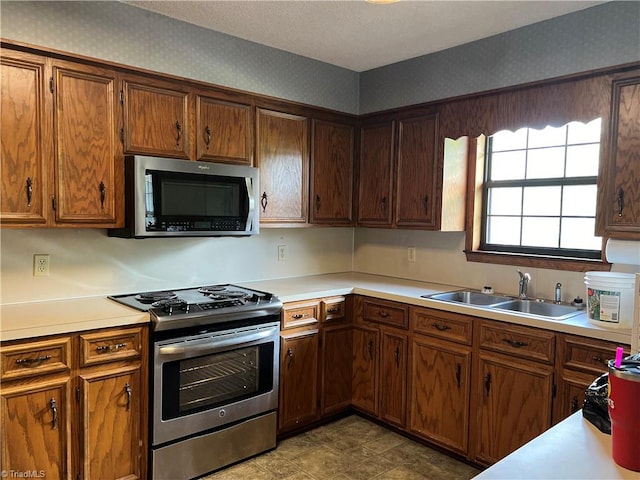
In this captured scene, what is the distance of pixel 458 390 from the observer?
8.98ft

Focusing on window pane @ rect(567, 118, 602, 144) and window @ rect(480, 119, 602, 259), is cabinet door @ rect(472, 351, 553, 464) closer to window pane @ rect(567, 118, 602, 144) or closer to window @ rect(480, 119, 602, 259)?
window @ rect(480, 119, 602, 259)

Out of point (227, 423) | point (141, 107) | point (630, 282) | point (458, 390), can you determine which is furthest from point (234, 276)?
point (630, 282)

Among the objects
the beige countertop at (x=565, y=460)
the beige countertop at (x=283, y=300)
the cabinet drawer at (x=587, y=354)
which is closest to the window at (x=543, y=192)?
the beige countertop at (x=283, y=300)

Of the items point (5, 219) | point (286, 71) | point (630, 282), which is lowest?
point (630, 282)

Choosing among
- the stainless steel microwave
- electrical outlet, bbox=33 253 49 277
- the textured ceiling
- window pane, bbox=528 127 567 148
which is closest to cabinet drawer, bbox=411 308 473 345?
the stainless steel microwave

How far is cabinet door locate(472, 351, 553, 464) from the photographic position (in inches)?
93.9

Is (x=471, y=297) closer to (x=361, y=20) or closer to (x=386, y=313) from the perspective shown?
(x=386, y=313)

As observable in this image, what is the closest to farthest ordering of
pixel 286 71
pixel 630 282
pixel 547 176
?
pixel 630 282 → pixel 547 176 → pixel 286 71

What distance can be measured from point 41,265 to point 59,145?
0.68 meters

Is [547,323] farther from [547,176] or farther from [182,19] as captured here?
[182,19]

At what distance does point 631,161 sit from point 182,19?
256 cm

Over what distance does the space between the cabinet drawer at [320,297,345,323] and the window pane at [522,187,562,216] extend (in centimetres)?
137

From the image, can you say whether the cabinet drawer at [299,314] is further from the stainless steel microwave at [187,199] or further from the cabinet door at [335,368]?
the stainless steel microwave at [187,199]

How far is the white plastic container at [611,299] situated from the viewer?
7.19ft
